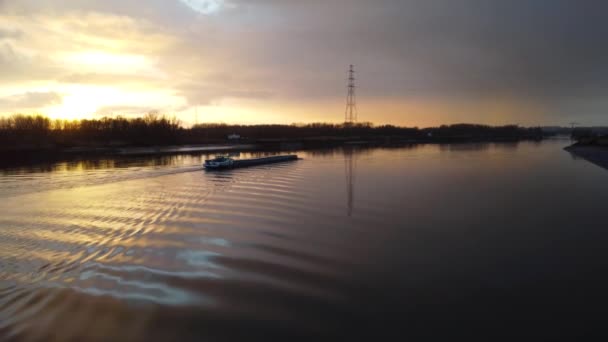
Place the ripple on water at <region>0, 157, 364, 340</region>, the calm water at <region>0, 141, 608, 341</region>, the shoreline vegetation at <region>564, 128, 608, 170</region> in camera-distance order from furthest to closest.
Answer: the shoreline vegetation at <region>564, 128, 608, 170</region>
the ripple on water at <region>0, 157, 364, 340</region>
the calm water at <region>0, 141, 608, 341</region>

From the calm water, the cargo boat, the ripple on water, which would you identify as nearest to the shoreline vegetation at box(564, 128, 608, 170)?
the calm water

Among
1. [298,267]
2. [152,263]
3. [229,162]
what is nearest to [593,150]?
[229,162]

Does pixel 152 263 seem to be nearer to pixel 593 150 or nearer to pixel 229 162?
pixel 229 162

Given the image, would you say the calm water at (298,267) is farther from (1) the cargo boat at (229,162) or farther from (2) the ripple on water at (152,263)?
(1) the cargo boat at (229,162)

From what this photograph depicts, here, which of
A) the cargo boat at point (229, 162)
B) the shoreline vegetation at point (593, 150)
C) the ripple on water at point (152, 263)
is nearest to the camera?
the ripple on water at point (152, 263)

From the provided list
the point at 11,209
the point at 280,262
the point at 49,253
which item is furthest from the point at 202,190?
the point at 280,262

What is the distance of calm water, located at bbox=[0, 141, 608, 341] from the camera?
5652mm

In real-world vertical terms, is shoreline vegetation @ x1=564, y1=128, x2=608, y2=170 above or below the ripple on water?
above

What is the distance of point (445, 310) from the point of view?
6102 millimetres

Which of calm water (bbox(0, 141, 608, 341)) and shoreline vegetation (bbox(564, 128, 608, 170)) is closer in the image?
calm water (bbox(0, 141, 608, 341))

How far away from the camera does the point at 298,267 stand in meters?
7.86

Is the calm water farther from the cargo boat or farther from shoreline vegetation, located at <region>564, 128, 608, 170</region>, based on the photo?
shoreline vegetation, located at <region>564, 128, 608, 170</region>

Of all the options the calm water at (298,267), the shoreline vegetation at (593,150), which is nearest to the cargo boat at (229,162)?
the calm water at (298,267)

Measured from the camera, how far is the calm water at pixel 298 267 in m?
5.65
